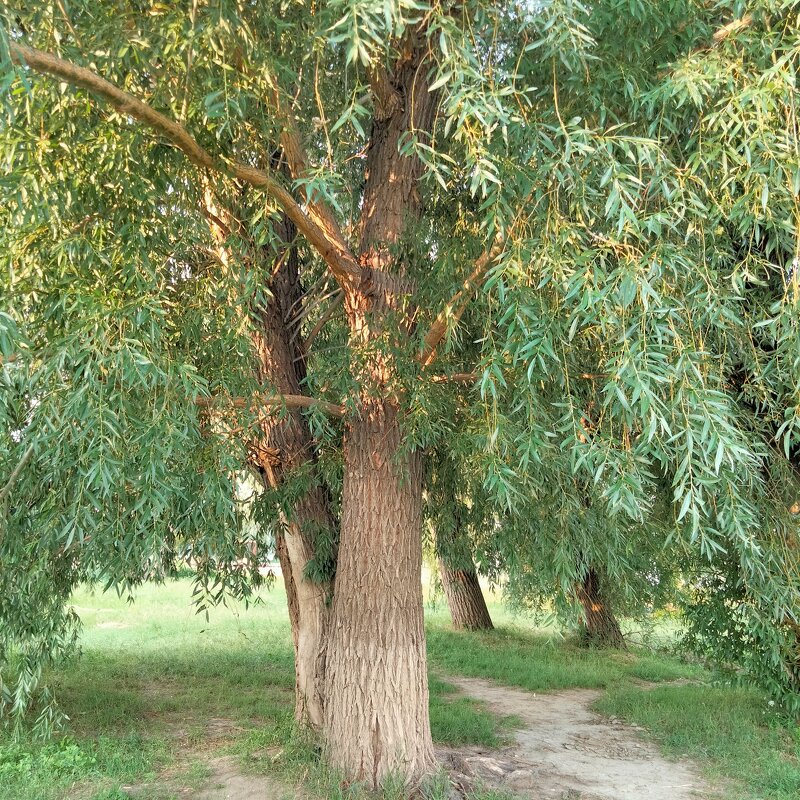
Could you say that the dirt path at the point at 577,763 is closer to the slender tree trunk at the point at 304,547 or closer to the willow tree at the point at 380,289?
the willow tree at the point at 380,289

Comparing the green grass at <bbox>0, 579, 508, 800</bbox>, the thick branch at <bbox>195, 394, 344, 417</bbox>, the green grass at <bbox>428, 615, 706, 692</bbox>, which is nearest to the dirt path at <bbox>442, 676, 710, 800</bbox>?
the green grass at <bbox>0, 579, 508, 800</bbox>

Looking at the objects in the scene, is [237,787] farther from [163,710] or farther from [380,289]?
[380,289]

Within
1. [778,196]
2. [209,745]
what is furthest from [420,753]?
[778,196]

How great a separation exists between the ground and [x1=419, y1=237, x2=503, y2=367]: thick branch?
2.74 meters

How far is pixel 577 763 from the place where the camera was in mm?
6332

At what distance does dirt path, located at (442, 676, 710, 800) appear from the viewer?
5.59 metres

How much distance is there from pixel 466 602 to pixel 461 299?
9.95 metres

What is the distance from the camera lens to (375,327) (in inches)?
191

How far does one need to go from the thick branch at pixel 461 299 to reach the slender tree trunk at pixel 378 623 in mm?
657

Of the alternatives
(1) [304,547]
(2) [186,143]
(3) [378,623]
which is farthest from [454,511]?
(2) [186,143]

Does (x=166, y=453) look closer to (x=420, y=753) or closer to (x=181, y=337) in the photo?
(x=181, y=337)

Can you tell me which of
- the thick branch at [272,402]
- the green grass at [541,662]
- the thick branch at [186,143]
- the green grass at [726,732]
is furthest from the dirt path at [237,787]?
the green grass at [541,662]

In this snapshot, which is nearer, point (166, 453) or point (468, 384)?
point (166, 453)

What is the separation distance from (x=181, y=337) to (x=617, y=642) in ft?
31.5
